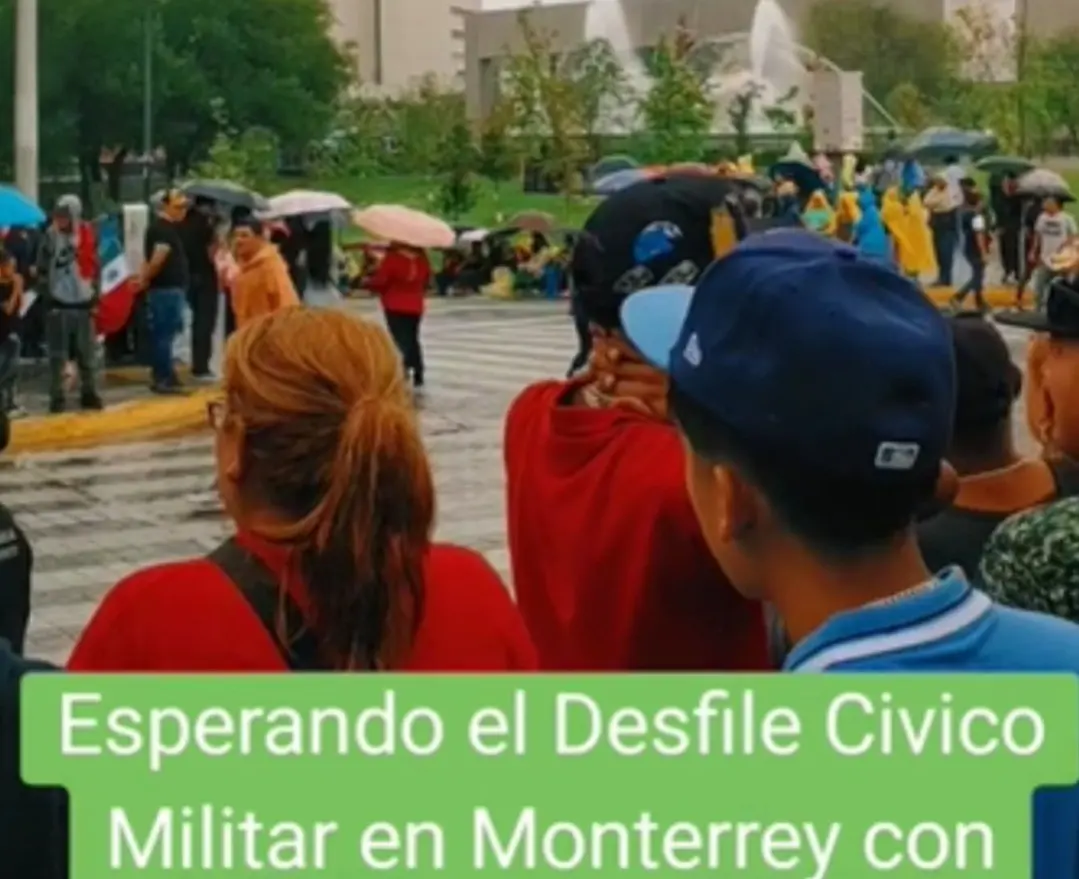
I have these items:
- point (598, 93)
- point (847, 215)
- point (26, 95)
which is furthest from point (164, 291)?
point (598, 93)

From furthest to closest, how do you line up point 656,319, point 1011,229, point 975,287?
point 1011,229
point 975,287
point 656,319

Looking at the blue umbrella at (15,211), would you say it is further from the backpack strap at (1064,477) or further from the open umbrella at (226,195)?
the backpack strap at (1064,477)

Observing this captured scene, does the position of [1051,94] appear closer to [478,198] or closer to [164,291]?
[478,198]

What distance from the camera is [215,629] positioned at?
263 centimetres

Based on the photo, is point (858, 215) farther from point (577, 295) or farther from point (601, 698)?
point (601, 698)

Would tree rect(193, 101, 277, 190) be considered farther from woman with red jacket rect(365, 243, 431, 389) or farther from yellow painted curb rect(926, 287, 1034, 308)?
woman with red jacket rect(365, 243, 431, 389)

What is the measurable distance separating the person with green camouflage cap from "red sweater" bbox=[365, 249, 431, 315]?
15107 millimetres

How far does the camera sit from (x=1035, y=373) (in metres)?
3.59

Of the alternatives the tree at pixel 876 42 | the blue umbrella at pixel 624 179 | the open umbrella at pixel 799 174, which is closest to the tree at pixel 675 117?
the open umbrella at pixel 799 174

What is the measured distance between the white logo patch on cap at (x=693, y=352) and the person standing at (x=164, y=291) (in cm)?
1598

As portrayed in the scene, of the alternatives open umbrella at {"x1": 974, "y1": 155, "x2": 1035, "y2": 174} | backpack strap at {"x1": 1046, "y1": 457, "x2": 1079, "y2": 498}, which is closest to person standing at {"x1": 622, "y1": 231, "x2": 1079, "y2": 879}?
backpack strap at {"x1": 1046, "y1": 457, "x2": 1079, "y2": 498}

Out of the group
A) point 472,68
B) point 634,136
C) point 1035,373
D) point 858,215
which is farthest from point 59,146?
point 472,68

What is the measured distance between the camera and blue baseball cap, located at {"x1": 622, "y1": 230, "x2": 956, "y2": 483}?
1.92m

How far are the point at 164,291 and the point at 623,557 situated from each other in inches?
598
